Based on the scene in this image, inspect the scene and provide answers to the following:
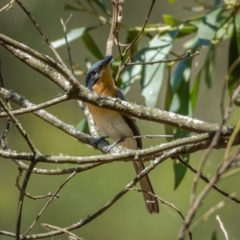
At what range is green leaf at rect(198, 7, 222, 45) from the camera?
2.47 metres

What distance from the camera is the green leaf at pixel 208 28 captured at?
8.12 ft

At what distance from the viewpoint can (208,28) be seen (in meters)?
2.52

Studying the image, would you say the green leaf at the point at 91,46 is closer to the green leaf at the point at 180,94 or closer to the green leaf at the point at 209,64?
the green leaf at the point at 180,94

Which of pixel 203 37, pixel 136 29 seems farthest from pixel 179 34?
pixel 203 37

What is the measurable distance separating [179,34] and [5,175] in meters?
3.30

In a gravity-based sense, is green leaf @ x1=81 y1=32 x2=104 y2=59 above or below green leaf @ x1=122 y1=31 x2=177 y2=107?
above

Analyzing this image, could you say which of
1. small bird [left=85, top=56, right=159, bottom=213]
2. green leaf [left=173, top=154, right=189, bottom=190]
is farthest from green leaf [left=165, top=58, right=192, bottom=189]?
small bird [left=85, top=56, right=159, bottom=213]

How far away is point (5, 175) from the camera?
228 inches

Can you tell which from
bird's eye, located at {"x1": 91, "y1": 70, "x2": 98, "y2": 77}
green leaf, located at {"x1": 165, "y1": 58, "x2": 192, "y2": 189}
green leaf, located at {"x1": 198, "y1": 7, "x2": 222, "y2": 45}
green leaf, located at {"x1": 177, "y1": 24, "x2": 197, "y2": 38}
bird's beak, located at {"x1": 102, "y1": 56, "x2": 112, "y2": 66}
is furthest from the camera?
bird's eye, located at {"x1": 91, "y1": 70, "x2": 98, "y2": 77}

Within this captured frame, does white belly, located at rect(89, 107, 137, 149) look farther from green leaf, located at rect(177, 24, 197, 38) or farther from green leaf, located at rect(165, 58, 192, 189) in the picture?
green leaf, located at rect(177, 24, 197, 38)

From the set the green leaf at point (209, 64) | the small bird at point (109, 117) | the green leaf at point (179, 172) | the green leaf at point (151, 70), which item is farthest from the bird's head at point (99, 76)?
the green leaf at point (179, 172)

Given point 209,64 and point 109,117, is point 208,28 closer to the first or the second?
point 209,64

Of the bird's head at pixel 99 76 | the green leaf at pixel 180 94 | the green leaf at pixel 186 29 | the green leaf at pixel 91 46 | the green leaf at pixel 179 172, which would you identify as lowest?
the green leaf at pixel 179 172

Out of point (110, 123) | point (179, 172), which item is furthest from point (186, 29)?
point (179, 172)
